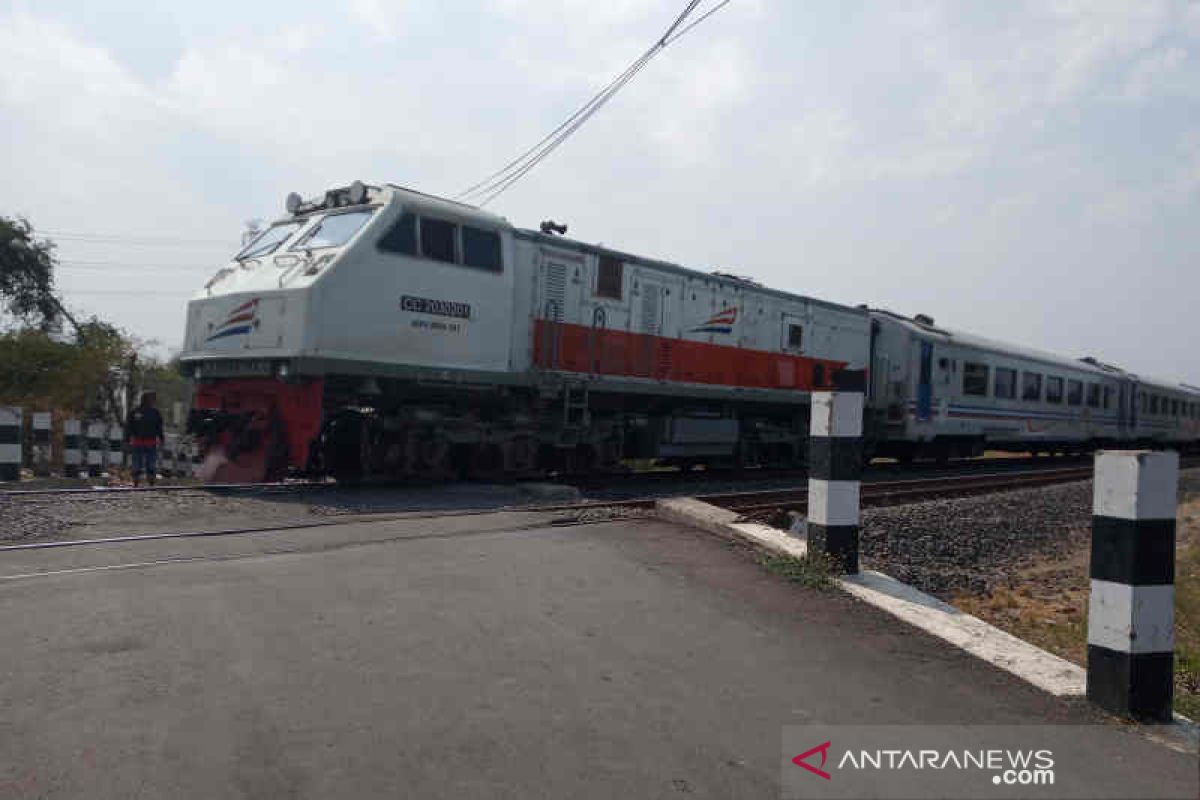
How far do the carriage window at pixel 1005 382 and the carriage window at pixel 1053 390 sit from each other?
2407mm

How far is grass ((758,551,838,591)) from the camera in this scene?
4980 mm

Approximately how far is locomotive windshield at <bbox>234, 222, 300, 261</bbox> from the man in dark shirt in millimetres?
2598

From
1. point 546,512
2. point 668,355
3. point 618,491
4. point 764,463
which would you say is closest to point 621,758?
point 546,512

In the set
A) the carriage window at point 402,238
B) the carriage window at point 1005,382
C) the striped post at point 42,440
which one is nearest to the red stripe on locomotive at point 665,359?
the carriage window at point 402,238

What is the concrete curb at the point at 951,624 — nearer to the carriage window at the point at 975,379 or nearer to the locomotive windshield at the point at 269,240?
the locomotive windshield at the point at 269,240

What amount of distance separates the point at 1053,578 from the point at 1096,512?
190 inches

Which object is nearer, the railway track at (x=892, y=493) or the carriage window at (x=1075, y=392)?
the railway track at (x=892, y=493)

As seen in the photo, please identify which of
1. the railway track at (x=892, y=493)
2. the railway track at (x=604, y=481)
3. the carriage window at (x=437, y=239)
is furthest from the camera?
the carriage window at (x=437, y=239)

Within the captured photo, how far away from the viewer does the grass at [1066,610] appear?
5.06 m

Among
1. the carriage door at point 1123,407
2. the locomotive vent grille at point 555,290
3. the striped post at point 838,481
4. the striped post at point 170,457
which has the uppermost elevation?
the locomotive vent grille at point 555,290

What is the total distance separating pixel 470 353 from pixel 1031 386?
1858 cm

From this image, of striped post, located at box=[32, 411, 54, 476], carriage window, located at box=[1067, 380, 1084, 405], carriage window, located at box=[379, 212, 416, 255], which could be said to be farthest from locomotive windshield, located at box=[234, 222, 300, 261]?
carriage window, located at box=[1067, 380, 1084, 405]

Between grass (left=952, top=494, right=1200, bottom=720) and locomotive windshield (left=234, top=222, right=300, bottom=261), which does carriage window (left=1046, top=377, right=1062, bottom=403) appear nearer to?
grass (left=952, top=494, right=1200, bottom=720)

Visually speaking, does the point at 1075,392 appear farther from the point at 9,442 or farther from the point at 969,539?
the point at 9,442
